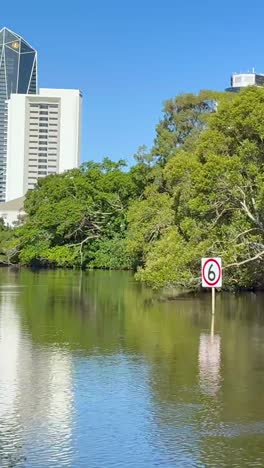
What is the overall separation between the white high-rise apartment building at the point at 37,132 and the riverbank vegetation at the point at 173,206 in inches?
2915

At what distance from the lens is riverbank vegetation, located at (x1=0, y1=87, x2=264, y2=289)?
26938mm

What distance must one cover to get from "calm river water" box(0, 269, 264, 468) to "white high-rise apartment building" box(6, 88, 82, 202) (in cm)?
13458

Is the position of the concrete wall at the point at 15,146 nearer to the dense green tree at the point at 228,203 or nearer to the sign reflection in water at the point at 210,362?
the dense green tree at the point at 228,203

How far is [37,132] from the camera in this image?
498 feet

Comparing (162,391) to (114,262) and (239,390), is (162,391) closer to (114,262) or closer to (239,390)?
(239,390)

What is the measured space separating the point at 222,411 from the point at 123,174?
57403mm

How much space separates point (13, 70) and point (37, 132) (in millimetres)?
23978

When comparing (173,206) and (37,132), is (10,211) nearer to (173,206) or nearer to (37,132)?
(37,132)

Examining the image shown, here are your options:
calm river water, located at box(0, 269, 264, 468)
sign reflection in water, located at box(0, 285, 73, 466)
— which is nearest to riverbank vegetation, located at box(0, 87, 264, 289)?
calm river water, located at box(0, 269, 264, 468)

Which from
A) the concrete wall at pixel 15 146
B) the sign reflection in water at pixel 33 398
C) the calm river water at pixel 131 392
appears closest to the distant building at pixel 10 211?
the concrete wall at pixel 15 146

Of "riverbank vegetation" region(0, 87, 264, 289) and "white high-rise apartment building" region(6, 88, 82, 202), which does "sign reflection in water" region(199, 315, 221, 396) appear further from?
"white high-rise apartment building" region(6, 88, 82, 202)

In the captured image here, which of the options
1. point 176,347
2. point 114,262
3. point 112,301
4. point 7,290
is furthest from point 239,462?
point 114,262

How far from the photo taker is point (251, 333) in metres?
17.0

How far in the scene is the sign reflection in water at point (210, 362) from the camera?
1023cm
